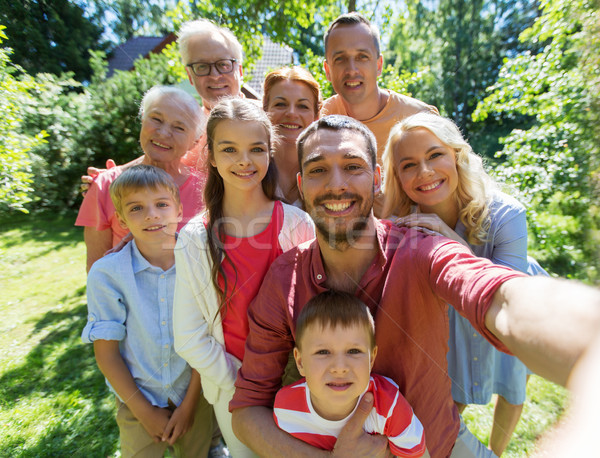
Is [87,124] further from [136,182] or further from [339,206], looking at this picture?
[339,206]

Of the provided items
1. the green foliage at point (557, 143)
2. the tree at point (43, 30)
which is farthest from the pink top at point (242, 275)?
the green foliage at point (557, 143)

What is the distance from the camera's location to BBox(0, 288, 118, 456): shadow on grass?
3258mm

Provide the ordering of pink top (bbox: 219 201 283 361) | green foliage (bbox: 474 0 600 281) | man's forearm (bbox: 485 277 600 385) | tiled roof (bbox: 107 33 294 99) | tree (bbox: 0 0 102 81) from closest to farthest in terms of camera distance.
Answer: man's forearm (bbox: 485 277 600 385) < pink top (bbox: 219 201 283 361) < tree (bbox: 0 0 102 81) < green foliage (bbox: 474 0 600 281) < tiled roof (bbox: 107 33 294 99)

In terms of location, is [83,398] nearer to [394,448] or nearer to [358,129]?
[394,448]

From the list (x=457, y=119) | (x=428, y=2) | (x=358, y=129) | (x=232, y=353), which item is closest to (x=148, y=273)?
(x=232, y=353)

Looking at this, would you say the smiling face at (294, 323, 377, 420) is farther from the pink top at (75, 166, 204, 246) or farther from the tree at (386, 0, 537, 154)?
the tree at (386, 0, 537, 154)

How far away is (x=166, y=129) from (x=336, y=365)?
2.38 metres

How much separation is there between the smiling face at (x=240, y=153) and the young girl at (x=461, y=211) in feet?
2.99

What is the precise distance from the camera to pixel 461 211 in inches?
90.9

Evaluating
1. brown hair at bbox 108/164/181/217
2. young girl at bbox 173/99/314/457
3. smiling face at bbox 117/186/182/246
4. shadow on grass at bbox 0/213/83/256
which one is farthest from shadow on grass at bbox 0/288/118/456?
shadow on grass at bbox 0/213/83/256

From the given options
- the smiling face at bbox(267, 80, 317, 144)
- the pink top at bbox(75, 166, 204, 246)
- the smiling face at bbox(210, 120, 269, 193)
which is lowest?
the pink top at bbox(75, 166, 204, 246)

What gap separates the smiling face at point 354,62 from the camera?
3568 mm

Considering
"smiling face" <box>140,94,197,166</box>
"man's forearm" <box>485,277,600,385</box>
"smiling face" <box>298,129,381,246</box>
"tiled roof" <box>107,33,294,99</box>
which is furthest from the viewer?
"tiled roof" <box>107,33,294,99</box>

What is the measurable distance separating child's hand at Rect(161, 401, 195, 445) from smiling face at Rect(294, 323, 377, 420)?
1162 millimetres
